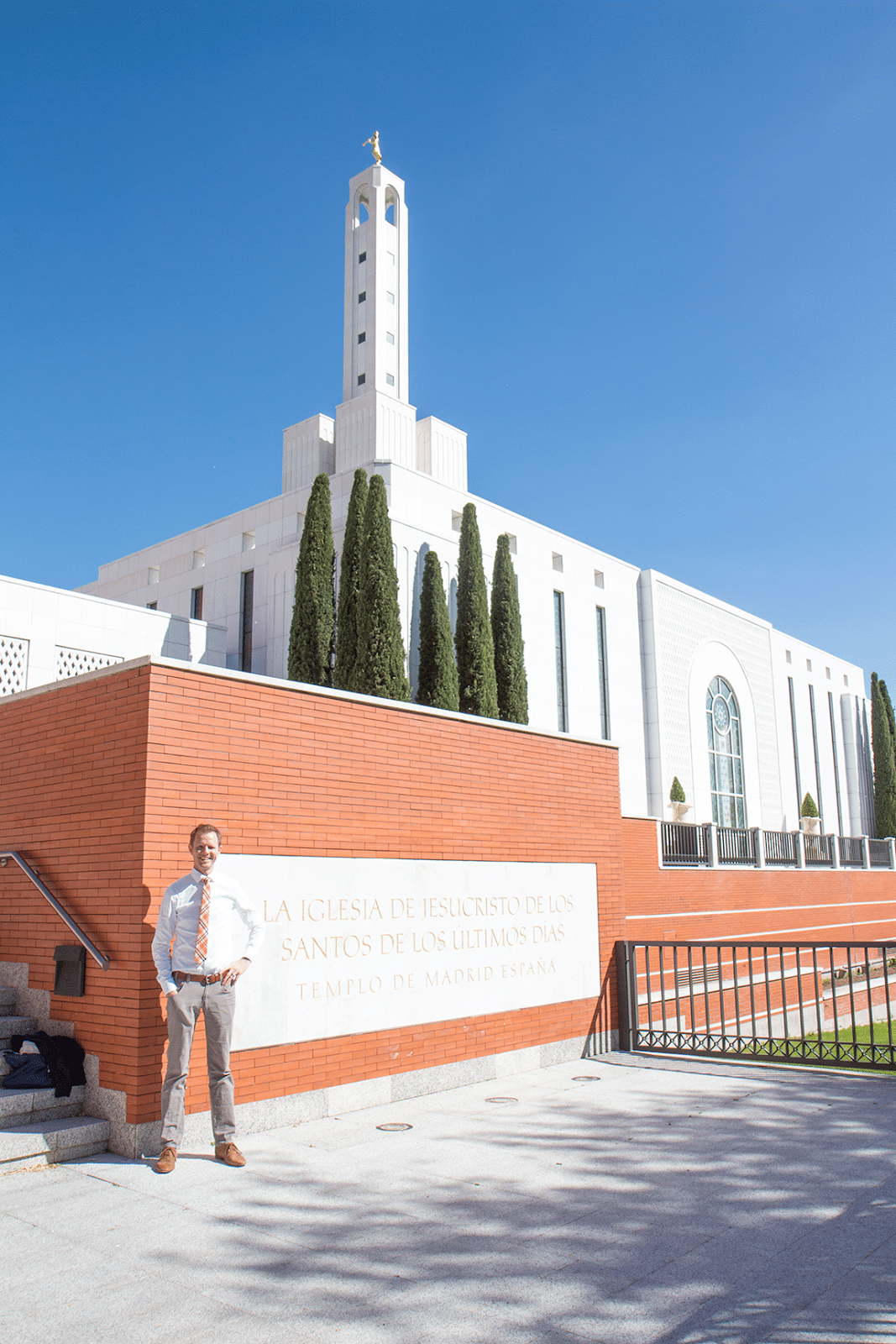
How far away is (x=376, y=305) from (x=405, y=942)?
24.8 m

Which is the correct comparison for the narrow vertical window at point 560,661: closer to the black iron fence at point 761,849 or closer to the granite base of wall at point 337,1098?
the black iron fence at point 761,849

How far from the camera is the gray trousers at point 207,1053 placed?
6.08m

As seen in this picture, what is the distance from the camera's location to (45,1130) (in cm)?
615

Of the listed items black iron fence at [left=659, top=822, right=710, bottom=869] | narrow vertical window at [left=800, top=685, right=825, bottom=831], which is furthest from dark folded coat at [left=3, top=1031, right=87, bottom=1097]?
narrow vertical window at [left=800, top=685, right=825, bottom=831]

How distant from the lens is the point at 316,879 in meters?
7.73

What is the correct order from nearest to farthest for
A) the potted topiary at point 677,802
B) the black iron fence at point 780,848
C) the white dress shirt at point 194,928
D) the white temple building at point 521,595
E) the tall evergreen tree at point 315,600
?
1. the white dress shirt at point 194,928
2. the tall evergreen tree at point 315,600
3. the black iron fence at point 780,848
4. the white temple building at point 521,595
5. the potted topiary at point 677,802

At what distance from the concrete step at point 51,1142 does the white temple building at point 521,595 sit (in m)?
17.0

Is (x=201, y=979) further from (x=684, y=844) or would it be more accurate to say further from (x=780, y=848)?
(x=780, y=848)

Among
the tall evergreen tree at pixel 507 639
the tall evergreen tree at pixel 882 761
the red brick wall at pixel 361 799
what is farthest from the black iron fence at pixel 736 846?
the tall evergreen tree at pixel 882 761

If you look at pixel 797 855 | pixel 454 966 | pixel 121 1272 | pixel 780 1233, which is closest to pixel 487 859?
pixel 454 966

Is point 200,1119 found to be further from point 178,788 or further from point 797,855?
point 797,855

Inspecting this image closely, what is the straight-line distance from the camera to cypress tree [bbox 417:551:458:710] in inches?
884

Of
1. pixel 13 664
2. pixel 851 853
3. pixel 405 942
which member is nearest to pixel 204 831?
pixel 405 942

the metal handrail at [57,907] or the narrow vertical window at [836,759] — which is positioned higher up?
the narrow vertical window at [836,759]
